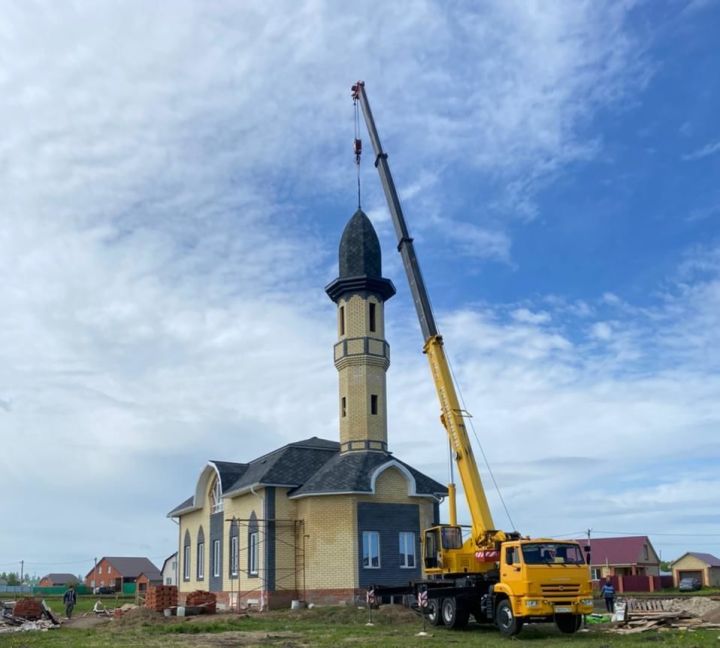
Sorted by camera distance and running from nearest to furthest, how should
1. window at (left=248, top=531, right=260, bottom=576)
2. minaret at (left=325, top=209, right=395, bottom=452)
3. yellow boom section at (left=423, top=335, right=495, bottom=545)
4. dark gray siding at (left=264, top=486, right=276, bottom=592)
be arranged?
yellow boom section at (left=423, top=335, right=495, bottom=545) < dark gray siding at (left=264, top=486, right=276, bottom=592) < window at (left=248, top=531, right=260, bottom=576) < minaret at (left=325, top=209, right=395, bottom=452)

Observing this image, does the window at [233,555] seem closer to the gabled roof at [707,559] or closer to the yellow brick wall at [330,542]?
the yellow brick wall at [330,542]

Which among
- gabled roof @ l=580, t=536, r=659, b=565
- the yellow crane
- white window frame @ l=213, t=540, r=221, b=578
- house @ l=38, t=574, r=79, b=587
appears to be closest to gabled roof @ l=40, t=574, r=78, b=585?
house @ l=38, t=574, r=79, b=587

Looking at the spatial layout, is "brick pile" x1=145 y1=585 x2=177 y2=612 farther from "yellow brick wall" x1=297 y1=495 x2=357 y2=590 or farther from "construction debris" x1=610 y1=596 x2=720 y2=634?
"construction debris" x1=610 y1=596 x2=720 y2=634

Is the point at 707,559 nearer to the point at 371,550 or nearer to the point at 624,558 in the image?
the point at 624,558

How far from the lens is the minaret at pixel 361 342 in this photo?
106ft

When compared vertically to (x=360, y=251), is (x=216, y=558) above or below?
below

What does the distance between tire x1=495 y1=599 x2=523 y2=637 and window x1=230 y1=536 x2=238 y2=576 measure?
1590 cm

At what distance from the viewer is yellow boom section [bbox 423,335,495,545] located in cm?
2159

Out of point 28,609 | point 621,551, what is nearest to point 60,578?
point 621,551

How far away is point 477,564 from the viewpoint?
71.0 ft

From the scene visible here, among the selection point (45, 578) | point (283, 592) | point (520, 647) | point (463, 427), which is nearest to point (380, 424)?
point (283, 592)

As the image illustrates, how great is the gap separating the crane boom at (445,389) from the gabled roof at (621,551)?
46.4 metres

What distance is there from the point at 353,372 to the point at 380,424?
2.26m

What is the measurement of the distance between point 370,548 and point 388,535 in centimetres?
85
